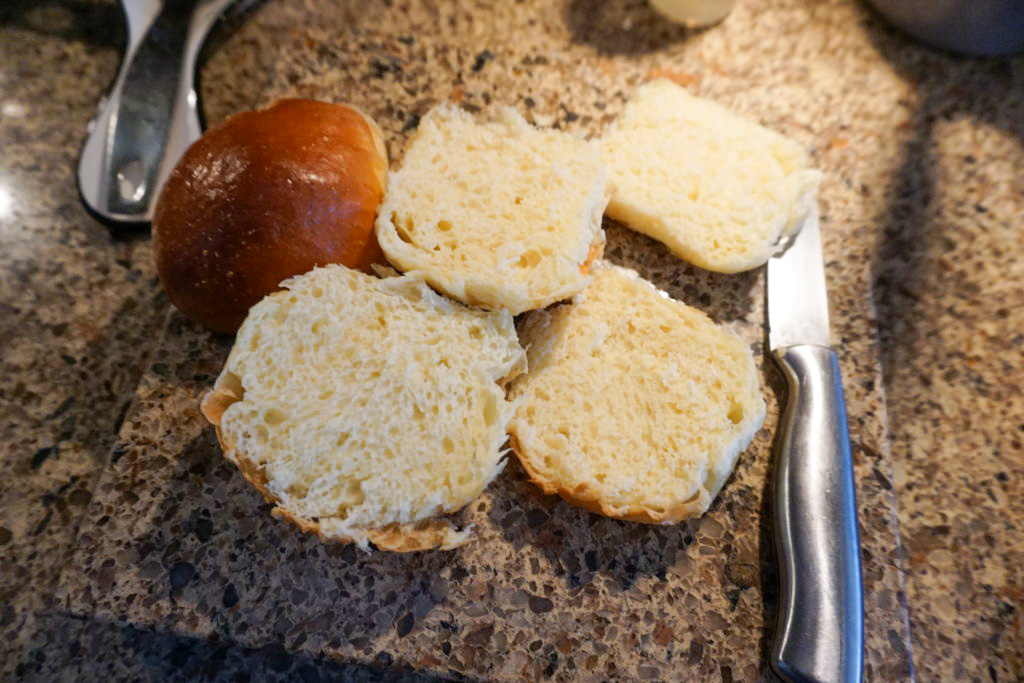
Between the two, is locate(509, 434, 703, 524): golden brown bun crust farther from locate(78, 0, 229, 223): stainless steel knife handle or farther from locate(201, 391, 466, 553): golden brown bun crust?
locate(78, 0, 229, 223): stainless steel knife handle

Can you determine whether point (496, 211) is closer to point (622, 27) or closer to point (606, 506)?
point (606, 506)

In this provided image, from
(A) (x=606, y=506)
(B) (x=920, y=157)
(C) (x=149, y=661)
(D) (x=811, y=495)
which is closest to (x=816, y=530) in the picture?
→ (D) (x=811, y=495)

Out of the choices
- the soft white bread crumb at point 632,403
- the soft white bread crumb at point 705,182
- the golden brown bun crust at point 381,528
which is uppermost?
the soft white bread crumb at point 705,182

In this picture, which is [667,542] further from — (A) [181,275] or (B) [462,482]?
(A) [181,275]

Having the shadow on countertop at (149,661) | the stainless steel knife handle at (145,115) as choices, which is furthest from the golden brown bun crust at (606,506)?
the stainless steel knife handle at (145,115)

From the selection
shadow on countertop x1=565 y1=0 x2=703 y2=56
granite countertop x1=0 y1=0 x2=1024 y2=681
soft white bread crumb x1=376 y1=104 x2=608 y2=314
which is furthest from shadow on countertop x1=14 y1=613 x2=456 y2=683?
shadow on countertop x1=565 y1=0 x2=703 y2=56

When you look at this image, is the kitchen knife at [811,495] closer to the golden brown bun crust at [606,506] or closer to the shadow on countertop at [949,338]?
the golden brown bun crust at [606,506]

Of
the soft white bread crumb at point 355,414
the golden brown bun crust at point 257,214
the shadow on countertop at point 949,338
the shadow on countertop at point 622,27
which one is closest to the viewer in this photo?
the soft white bread crumb at point 355,414
